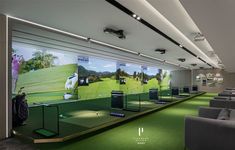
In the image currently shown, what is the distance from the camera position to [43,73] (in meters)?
9.16

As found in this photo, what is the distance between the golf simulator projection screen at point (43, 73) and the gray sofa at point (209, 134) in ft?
23.3

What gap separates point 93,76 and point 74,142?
8447mm

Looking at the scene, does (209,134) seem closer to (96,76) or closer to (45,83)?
(45,83)

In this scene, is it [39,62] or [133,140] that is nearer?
[133,140]

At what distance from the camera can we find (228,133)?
289 cm

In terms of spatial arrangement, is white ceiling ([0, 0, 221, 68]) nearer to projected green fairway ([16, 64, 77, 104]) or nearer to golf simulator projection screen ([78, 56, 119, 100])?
projected green fairway ([16, 64, 77, 104])

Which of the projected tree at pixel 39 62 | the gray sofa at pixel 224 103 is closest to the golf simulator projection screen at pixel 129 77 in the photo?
the projected tree at pixel 39 62

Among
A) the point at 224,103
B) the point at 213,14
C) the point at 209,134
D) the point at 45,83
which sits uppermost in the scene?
the point at 213,14

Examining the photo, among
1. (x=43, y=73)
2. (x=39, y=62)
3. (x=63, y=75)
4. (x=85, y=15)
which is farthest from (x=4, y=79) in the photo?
(x=63, y=75)

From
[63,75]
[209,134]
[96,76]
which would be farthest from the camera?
[96,76]

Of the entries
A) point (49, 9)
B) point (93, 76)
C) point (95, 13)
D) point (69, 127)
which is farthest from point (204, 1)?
point (93, 76)

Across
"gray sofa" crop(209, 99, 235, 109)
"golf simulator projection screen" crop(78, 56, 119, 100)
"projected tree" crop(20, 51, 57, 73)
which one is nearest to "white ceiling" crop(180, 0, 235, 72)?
"gray sofa" crop(209, 99, 235, 109)

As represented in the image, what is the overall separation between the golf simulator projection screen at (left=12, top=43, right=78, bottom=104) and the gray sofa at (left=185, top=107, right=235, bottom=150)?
7.12m

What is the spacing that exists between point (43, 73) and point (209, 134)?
320 inches
